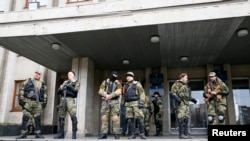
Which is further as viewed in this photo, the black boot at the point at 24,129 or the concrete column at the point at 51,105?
the concrete column at the point at 51,105

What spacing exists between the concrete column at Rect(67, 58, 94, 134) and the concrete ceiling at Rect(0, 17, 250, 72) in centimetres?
37

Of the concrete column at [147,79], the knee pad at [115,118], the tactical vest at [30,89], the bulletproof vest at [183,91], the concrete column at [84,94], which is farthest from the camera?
the concrete column at [147,79]

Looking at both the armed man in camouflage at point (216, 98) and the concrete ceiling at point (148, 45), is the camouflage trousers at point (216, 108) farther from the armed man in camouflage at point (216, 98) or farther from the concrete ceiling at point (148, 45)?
the concrete ceiling at point (148, 45)

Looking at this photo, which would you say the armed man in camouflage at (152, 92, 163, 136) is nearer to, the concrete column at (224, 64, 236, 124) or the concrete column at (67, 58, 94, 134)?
the concrete column at (67, 58, 94, 134)

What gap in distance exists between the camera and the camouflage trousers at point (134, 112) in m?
6.49

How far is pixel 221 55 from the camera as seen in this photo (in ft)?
31.5

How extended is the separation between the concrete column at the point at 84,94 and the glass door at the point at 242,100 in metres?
6.02

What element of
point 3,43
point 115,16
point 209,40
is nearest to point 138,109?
point 115,16

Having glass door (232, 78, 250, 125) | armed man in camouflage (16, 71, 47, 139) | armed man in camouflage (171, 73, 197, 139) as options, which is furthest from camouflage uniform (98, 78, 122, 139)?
glass door (232, 78, 250, 125)

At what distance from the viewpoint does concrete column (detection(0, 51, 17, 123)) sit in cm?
1244

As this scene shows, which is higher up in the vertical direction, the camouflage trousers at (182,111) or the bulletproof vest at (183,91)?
the bulletproof vest at (183,91)

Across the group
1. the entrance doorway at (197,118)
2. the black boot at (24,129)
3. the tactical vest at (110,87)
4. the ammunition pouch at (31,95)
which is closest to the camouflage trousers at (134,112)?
the tactical vest at (110,87)

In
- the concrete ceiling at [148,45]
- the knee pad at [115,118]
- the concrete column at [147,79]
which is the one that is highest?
the concrete ceiling at [148,45]

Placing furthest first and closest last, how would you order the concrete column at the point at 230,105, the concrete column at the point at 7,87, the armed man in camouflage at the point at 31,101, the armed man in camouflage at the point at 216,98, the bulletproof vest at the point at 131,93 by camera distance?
the concrete column at the point at 7,87 → the concrete column at the point at 230,105 → the armed man in camouflage at the point at 31,101 → the armed man in camouflage at the point at 216,98 → the bulletproof vest at the point at 131,93
